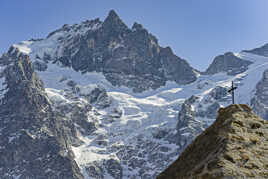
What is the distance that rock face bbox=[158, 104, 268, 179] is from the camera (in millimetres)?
9109

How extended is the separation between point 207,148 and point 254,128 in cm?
155

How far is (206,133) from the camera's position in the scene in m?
11.6

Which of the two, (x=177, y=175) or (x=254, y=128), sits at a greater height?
(x=254, y=128)

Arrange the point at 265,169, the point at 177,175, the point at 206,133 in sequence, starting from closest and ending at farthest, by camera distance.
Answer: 1. the point at 265,169
2. the point at 177,175
3. the point at 206,133

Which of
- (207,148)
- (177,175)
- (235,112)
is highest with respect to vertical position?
(235,112)

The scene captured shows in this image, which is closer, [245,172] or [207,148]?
[245,172]

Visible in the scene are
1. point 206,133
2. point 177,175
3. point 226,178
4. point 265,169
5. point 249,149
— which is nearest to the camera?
point 226,178

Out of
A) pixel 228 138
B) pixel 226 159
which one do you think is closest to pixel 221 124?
pixel 228 138

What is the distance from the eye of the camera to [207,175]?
896 cm

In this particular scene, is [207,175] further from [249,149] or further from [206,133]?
[206,133]

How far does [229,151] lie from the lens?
957 centimetres

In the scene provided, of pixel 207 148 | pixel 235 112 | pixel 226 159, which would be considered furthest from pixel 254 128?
pixel 226 159

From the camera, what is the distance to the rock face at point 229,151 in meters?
9.11

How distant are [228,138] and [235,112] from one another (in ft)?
5.97
